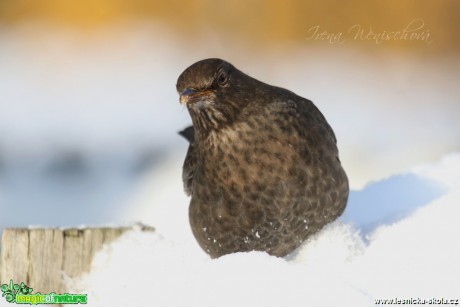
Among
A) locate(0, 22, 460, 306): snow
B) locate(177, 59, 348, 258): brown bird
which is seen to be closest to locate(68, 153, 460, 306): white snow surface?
locate(0, 22, 460, 306): snow

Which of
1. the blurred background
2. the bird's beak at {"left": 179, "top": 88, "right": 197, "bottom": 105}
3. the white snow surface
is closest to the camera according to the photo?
the white snow surface

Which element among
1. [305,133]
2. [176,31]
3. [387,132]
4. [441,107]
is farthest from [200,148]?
[176,31]

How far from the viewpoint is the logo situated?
15.6 ft

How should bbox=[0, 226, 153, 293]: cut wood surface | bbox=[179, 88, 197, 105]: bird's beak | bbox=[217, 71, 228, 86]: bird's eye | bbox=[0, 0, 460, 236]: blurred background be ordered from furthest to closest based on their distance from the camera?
1. bbox=[0, 0, 460, 236]: blurred background
2. bbox=[0, 226, 153, 293]: cut wood surface
3. bbox=[217, 71, 228, 86]: bird's eye
4. bbox=[179, 88, 197, 105]: bird's beak

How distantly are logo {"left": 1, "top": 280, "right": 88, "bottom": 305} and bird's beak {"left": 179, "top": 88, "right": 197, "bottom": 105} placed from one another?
1.27 m

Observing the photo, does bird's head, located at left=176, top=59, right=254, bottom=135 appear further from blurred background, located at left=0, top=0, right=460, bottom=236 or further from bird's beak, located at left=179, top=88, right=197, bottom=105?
blurred background, located at left=0, top=0, right=460, bottom=236

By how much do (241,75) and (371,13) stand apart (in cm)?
774

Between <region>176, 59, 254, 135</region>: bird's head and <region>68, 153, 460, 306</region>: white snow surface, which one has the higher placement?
<region>176, 59, 254, 135</region>: bird's head

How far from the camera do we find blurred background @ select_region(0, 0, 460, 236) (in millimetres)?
9883

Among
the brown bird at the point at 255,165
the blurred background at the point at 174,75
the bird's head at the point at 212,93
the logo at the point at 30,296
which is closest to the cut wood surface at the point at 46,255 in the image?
the logo at the point at 30,296

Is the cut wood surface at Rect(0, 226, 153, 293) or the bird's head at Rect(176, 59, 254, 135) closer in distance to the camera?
the bird's head at Rect(176, 59, 254, 135)

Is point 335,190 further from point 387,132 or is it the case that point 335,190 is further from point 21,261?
point 387,132

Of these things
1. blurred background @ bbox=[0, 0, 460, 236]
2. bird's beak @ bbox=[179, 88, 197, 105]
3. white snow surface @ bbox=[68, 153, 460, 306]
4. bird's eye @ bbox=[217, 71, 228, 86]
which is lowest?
white snow surface @ bbox=[68, 153, 460, 306]

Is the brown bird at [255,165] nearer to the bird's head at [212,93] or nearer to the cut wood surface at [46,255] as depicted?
the bird's head at [212,93]
